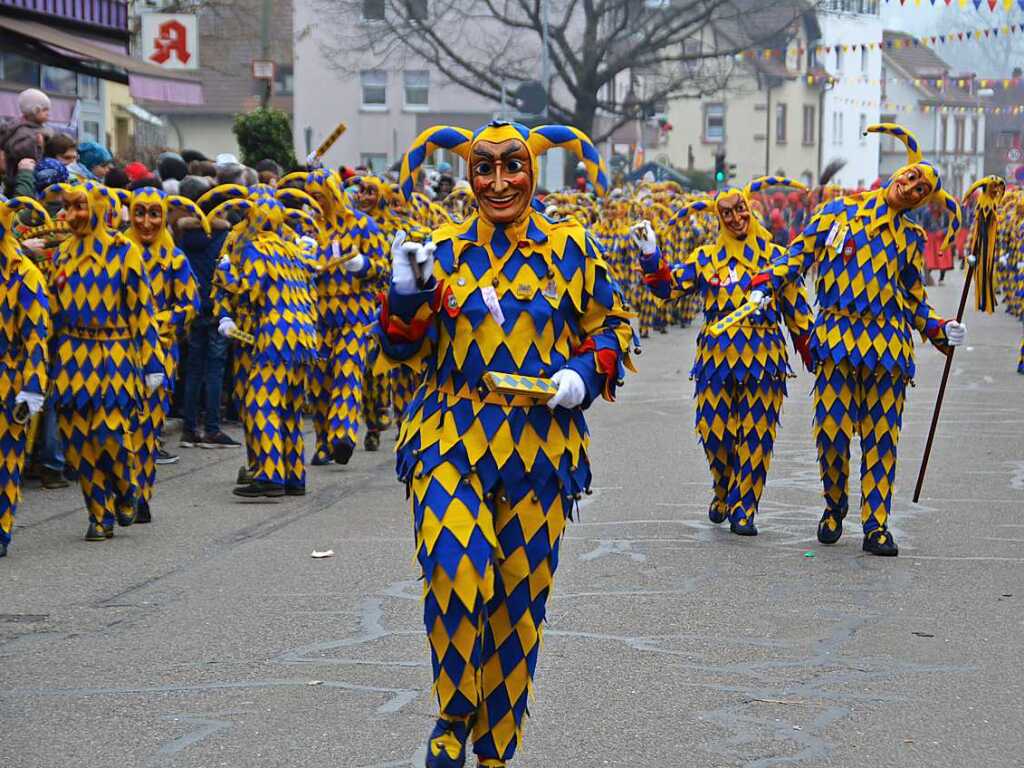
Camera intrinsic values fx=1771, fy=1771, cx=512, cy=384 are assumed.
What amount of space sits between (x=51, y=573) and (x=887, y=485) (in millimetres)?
4320

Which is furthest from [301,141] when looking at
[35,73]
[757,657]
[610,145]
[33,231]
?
[757,657]

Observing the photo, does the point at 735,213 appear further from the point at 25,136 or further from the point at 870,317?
the point at 25,136

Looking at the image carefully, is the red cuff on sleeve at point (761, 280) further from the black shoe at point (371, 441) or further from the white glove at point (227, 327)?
the black shoe at point (371, 441)

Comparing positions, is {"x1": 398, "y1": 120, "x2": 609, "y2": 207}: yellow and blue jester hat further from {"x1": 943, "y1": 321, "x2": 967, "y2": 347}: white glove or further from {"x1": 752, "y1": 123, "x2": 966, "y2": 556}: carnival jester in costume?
{"x1": 943, "y1": 321, "x2": 967, "y2": 347}: white glove

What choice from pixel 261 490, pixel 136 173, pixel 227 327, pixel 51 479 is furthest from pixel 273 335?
pixel 136 173

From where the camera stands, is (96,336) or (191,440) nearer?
(96,336)

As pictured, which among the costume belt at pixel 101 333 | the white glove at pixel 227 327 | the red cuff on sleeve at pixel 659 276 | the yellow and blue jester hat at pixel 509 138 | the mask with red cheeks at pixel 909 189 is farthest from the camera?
the white glove at pixel 227 327

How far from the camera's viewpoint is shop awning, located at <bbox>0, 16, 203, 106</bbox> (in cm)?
2194

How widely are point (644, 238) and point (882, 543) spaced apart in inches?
113

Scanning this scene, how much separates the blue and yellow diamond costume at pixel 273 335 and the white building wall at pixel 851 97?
229 ft

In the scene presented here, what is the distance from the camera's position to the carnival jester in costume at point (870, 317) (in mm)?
9094

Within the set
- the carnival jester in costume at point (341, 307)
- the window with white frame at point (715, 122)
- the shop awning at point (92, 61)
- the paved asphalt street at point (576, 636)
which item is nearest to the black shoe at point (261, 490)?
the paved asphalt street at point (576, 636)

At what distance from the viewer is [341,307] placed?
12.8 metres

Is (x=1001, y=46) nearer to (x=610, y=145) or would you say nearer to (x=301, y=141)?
(x=610, y=145)
